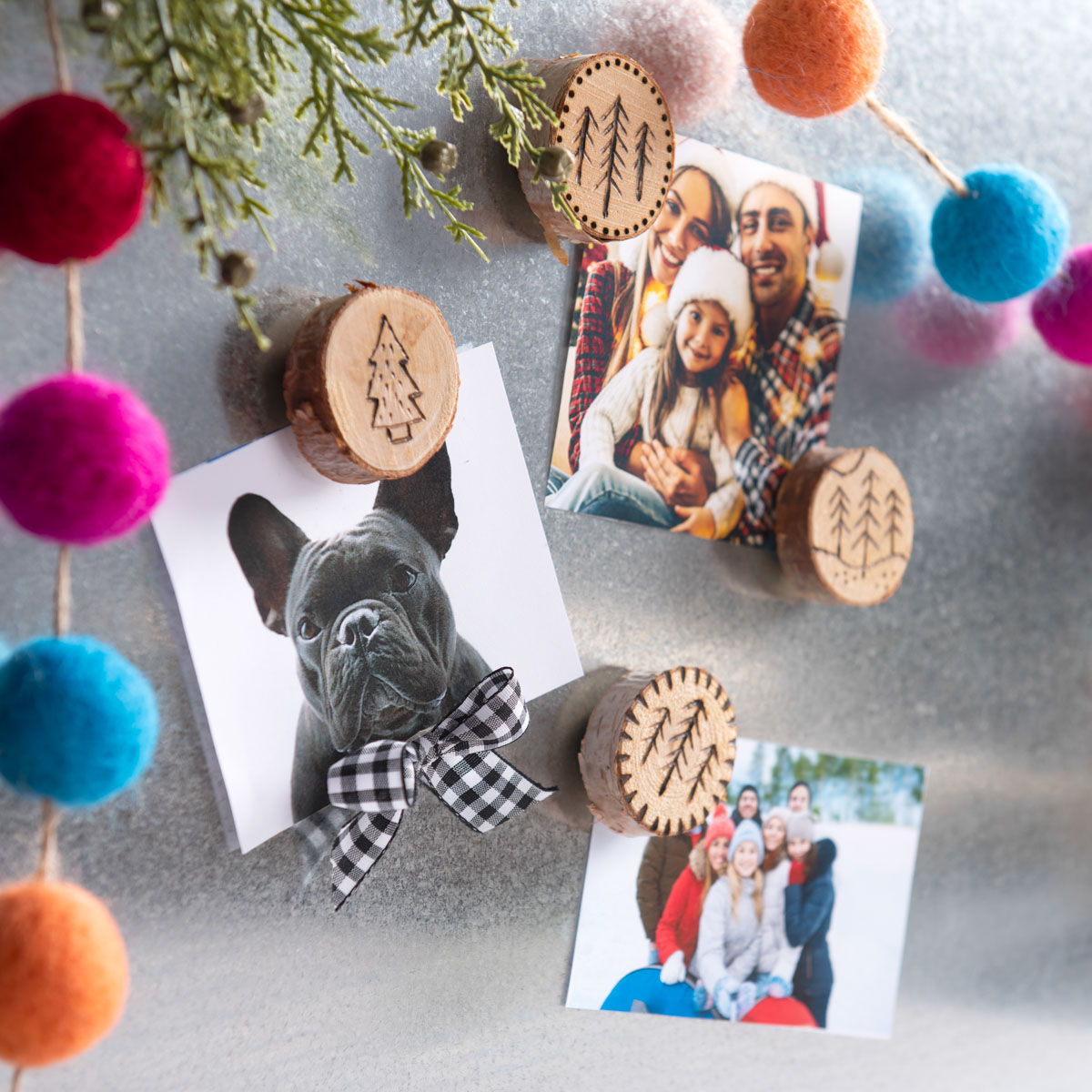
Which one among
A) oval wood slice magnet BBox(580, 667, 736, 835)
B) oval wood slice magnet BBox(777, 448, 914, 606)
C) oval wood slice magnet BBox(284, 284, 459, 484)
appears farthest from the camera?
oval wood slice magnet BBox(777, 448, 914, 606)

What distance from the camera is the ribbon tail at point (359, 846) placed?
0.54 meters

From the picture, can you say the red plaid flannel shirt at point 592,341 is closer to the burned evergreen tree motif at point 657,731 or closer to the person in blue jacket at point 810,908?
the burned evergreen tree motif at point 657,731

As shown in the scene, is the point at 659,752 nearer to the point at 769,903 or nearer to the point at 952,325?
the point at 769,903

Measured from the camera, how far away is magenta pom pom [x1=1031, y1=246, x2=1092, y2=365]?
752 mm

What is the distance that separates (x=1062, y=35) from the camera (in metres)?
0.84

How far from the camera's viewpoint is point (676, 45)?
2.02 feet

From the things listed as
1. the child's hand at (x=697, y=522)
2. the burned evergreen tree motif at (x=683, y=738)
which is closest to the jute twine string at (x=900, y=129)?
the child's hand at (x=697, y=522)

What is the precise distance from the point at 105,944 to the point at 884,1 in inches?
29.4

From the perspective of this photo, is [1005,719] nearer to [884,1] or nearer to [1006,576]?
[1006,576]

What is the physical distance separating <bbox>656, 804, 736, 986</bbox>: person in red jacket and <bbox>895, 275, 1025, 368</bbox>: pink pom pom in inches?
14.9

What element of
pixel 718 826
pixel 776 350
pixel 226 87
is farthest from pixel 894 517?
pixel 226 87

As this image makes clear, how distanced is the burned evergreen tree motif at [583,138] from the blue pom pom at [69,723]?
0.34m

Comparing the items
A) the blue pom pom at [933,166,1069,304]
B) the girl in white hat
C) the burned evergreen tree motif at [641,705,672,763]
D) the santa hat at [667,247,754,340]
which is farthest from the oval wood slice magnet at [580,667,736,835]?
the blue pom pom at [933,166,1069,304]

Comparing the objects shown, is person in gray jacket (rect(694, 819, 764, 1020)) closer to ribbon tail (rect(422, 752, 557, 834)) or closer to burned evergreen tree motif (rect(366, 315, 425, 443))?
ribbon tail (rect(422, 752, 557, 834))
